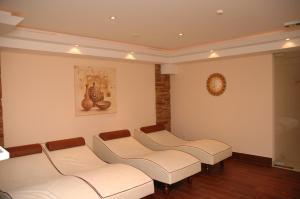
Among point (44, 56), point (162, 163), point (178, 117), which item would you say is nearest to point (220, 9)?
point (162, 163)

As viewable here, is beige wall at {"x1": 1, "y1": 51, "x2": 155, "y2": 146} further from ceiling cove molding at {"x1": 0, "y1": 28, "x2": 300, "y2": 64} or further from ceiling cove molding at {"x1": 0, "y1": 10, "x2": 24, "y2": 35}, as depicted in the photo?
ceiling cove molding at {"x1": 0, "y1": 10, "x2": 24, "y2": 35}

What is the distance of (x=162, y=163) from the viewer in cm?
364

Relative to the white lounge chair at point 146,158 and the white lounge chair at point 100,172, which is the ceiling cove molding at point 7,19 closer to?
the white lounge chair at point 100,172

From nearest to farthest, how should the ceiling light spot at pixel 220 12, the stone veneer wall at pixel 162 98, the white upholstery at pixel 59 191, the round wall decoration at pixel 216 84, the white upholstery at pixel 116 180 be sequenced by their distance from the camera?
the white upholstery at pixel 59 191
the white upholstery at pixel 116 180
the ceiling light spot at pixel 220 12
the round wall decoration at pixel 216 84
the stone veneer wall at pixel 162 98

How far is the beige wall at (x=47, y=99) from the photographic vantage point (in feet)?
13.0

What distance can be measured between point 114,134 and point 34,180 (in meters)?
1.89

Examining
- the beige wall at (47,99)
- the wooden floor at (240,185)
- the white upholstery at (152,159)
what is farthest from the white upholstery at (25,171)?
the wooden floor at (240,185)

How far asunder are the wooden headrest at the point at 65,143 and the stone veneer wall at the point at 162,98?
7.93 ft

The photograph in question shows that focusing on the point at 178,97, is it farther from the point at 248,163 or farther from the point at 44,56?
the point at 44,56

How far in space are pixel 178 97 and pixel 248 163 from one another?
2.42 metres

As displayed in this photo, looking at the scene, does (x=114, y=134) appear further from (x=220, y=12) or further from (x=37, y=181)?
(x=220, y=12)

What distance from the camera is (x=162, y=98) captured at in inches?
255

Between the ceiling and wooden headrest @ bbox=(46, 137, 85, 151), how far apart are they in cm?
193

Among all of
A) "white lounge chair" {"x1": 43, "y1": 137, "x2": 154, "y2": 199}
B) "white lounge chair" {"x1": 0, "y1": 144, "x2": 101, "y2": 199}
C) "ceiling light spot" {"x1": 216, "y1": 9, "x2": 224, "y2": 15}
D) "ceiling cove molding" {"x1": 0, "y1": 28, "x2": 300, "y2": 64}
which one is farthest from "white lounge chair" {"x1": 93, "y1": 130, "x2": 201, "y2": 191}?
"ceiling light spot" {"x1": 216, "y1": 9, "x2": 224, "y2": 15}
